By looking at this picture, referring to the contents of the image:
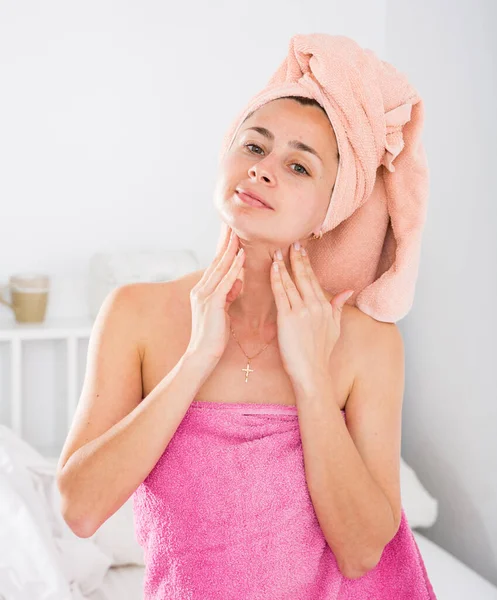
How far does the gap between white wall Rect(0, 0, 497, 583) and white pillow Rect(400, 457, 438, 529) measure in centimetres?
13

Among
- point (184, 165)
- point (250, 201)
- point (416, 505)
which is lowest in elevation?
point (416, 505)

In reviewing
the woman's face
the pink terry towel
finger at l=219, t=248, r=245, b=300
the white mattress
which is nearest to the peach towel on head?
the woman's face

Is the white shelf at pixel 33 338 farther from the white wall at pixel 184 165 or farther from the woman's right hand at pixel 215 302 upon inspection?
the woman's right hand at pixel 215 302

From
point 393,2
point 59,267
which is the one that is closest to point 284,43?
point 393,2

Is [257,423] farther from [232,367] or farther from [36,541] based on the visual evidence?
[36,541]

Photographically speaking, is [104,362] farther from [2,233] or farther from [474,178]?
[474,178]

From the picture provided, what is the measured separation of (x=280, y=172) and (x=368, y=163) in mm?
174

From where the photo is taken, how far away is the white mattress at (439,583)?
1.94 metres

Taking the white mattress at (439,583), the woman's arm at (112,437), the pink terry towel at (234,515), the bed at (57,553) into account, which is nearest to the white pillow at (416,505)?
the bed at (57,553)

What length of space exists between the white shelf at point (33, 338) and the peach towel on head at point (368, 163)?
119cm

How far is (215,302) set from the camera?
1144 millimetres

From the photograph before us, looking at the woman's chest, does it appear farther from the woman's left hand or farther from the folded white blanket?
the folded white blanket

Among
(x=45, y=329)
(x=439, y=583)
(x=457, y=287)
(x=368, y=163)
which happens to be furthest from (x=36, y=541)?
(x=457, y=287)

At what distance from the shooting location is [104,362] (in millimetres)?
1145
